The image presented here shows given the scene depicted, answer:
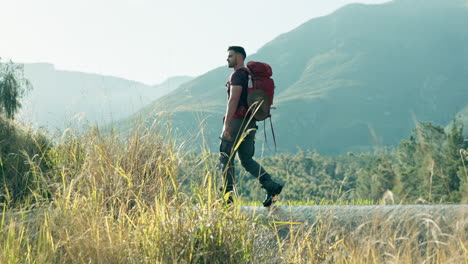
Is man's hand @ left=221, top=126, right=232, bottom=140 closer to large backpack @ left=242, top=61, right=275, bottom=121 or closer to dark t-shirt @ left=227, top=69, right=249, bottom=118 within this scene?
dark t-shirt @ left=227, top=69, right=249, bottom=118

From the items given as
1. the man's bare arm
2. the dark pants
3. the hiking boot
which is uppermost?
the man's bare arm

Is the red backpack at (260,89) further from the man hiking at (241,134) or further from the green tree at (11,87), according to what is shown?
the green tree at (11,87)

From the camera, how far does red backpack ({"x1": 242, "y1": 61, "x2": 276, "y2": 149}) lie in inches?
210

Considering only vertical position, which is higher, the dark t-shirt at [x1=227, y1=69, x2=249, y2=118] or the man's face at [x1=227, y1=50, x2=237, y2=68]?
the man's face at [x1=227, y1=50, x2=237, y2=68]

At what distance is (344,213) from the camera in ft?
16.8

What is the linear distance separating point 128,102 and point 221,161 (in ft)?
6.25

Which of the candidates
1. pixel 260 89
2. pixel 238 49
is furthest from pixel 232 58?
pixel 260 89

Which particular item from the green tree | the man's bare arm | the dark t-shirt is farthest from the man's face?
the green tree

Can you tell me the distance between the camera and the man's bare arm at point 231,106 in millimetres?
5285

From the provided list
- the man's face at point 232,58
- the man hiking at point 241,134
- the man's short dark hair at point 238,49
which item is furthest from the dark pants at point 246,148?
the man's short dark hair at point 238,49

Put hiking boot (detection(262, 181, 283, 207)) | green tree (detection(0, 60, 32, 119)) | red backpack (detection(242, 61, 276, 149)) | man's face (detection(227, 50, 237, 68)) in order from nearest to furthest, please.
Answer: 1. hiking boot (detection(262, 181, 283, 207))
2. red backpack (detection(242, 61, 276, 149))
3. man's face (detection(227, 50, 237, 68))
4. green tree (detection(0, 60, 32, 119))

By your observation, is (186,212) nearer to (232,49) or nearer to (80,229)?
(80,229)

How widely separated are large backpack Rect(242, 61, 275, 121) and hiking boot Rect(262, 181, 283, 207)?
0.68 meters

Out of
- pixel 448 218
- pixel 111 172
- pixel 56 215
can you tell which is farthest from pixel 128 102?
pixel 448 218
